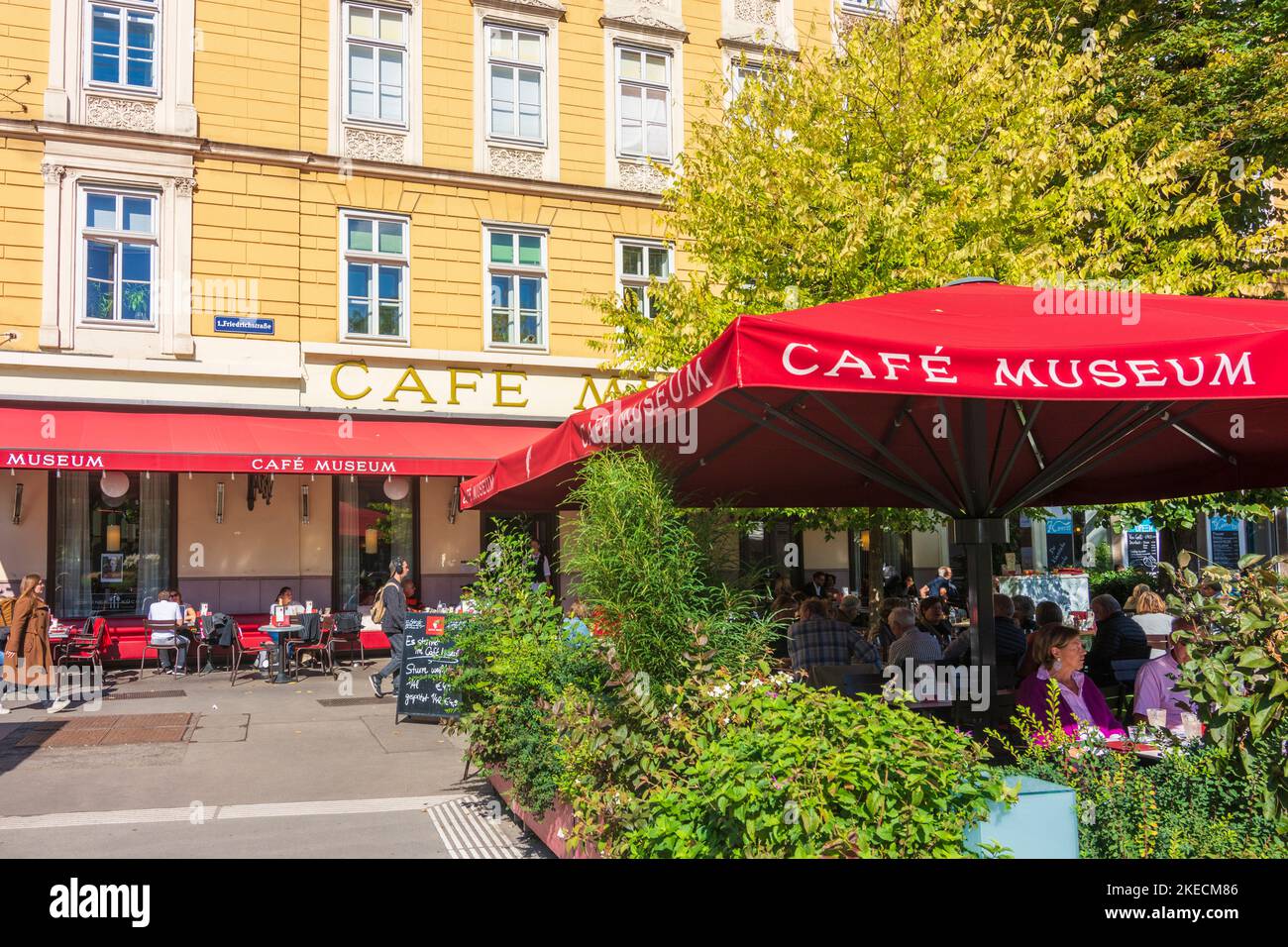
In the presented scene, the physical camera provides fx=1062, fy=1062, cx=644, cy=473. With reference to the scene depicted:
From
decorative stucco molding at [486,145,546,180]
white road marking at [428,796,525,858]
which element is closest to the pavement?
white road marking at [428,796,525,858]

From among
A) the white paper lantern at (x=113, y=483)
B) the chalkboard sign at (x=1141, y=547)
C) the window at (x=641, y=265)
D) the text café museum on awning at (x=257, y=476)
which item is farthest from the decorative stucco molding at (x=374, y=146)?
the chalkboard sign at (x=1141, y=547)

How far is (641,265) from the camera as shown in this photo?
19.6 meters

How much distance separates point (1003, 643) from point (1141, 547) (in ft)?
81.5

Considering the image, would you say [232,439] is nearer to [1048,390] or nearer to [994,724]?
A: [994,724]

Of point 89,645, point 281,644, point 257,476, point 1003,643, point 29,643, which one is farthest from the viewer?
point 257,476

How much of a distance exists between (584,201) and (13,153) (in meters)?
8.92

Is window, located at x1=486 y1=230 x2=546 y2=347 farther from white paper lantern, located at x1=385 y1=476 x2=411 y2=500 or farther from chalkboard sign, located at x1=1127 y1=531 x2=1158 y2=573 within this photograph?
chalkboard sign, located at x1=1127 y1=531 x2=1158 y2=573

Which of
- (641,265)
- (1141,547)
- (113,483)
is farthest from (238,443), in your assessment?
(1141,547)

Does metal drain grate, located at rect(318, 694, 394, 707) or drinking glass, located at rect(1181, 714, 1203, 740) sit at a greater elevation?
drinking glass, located at rect(1181, 714, 1203, 740)

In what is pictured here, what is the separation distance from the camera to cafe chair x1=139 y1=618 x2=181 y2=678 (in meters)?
14.7

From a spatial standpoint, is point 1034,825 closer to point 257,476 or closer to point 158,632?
point 158,632

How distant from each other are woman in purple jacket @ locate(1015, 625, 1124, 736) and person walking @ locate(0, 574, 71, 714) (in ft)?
34.1

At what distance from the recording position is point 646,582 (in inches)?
190
